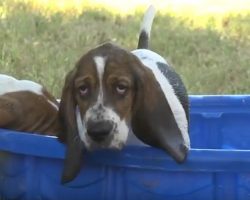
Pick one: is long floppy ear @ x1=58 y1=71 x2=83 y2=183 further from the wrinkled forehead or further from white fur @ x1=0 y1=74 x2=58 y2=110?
white fur @ x1=0 y1=74 x2=58 y2=110

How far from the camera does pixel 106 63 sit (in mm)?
2635

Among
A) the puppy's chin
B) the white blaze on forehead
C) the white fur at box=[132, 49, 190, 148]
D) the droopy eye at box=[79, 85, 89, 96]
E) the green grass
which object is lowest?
the green grass

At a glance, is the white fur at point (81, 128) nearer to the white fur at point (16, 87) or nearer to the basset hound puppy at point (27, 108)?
the basset hound puppy at point (27, 108)

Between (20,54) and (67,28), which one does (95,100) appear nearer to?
(20,54)

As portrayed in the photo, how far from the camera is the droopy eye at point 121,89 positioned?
8.61ft

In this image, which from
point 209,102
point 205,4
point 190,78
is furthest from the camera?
point 205,4

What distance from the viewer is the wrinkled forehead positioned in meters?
2.62

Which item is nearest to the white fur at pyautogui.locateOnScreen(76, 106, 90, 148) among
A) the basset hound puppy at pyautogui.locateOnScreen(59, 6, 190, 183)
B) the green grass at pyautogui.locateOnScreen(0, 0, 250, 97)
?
the basset hound puppy at pyautogui.locateOnScreen(59, 6, 190, 183)

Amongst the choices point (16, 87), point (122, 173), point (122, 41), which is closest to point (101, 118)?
point (122, 173)

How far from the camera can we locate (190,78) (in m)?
4.39

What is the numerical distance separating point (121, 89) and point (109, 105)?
75 millimetres

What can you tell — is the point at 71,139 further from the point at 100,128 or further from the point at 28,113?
the point at 28,113

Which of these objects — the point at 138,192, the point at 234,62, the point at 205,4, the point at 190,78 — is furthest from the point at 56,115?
the point at 205,4

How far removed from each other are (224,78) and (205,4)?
132 centimetres
